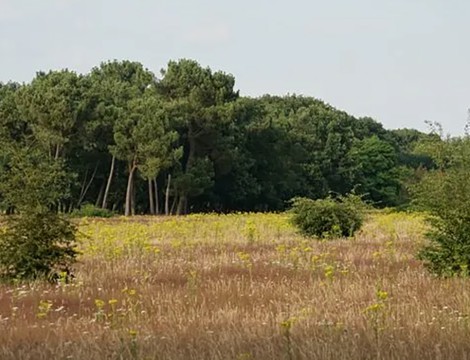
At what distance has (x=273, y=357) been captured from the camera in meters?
6.12

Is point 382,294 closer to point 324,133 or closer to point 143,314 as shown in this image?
point 143,314

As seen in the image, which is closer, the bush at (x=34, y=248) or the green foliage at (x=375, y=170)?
the bush at (x=34, y=248)

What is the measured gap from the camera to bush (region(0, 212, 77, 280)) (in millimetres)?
12188

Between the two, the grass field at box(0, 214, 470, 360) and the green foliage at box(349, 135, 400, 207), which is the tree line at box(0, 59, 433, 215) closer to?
the green foliage at box(349, 135, 400, 207)

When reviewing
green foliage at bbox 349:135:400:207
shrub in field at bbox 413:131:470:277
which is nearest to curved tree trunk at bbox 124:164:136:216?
green foliage at bbox 349:135:400:207

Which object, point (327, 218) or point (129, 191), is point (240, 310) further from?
point (129, 191)

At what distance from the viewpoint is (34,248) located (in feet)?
40.3

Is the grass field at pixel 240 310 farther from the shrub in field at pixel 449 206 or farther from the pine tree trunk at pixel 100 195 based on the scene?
the pine tree trunk at pixel 100 195

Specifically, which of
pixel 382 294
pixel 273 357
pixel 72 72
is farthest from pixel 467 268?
pixel 72 72

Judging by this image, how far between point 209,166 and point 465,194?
44.6 meters

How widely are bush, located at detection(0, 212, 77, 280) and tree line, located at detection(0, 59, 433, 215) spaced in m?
28.5

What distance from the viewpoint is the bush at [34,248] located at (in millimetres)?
12188

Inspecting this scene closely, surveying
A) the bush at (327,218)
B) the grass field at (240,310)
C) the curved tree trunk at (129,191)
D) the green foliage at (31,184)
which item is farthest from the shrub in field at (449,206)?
the curved tree trunk at (129,191)

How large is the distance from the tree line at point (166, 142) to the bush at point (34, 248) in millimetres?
28452
